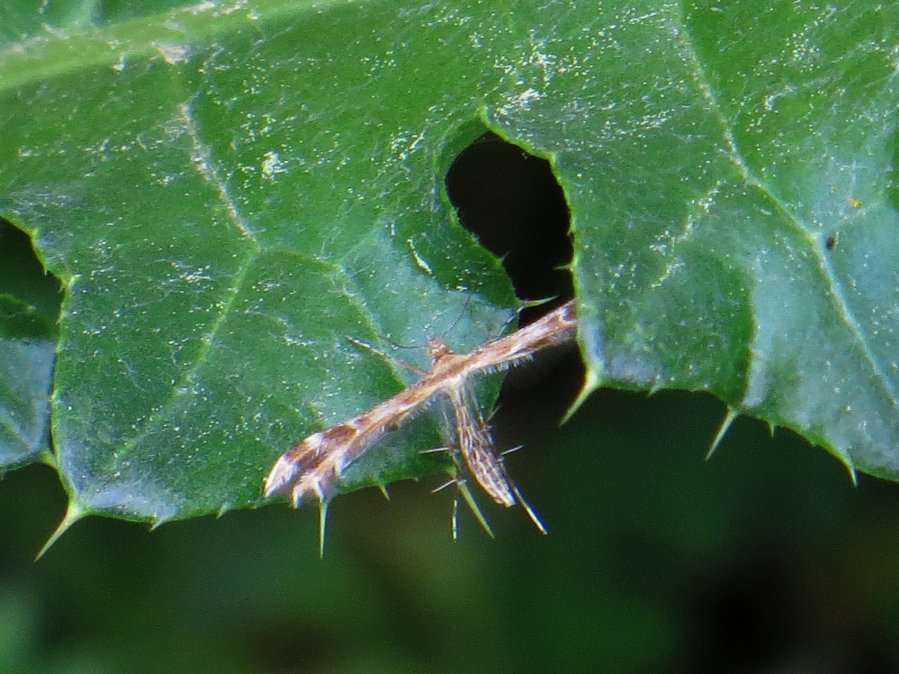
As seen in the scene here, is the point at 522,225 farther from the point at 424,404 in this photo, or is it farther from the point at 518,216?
the point at 424,404

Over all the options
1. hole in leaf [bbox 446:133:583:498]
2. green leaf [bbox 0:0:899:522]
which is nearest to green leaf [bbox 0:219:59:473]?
green leaf [bbox 0:0:899:522]

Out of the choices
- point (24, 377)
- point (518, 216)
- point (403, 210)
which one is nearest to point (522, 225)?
point (518, 216)

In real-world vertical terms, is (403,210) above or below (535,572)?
above

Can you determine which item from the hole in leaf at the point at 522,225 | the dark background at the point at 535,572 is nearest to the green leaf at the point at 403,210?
the hole in leaf at the point at 522,225

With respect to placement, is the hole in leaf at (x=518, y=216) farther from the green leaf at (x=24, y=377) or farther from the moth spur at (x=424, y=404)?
the green leaf at (x=24, y=377)

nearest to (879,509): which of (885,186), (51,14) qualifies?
(885,186)
